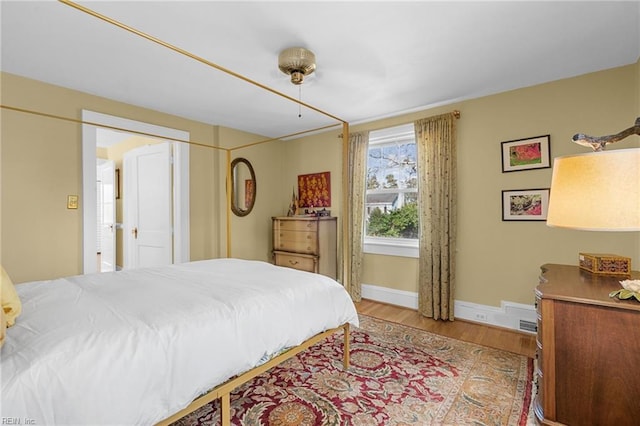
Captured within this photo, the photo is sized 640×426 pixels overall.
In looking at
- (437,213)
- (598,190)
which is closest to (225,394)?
(598,190)

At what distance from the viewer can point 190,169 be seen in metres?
3.81

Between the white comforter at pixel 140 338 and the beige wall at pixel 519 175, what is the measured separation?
2.00 metres

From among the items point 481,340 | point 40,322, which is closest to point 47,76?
point 40,322

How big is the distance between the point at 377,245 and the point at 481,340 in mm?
1594

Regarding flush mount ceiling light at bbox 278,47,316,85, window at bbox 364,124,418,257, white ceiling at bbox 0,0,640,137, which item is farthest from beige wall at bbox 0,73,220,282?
window at bbox 364,124,418,257

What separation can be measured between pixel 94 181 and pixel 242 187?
5.92ft

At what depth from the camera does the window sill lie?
3654 mm

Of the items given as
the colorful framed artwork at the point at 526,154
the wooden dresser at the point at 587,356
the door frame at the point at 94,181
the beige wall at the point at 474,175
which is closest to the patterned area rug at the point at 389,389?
the wooden dresser at the point at 587,356

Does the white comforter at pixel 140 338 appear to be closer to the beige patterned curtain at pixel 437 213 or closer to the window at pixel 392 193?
the beige patterned curtain at pixel 437 213

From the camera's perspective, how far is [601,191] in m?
1.29

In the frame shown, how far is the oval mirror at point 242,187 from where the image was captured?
4258mm

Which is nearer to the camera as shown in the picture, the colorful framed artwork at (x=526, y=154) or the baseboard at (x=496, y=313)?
the colorful framed artwork at (x=526, y=154)

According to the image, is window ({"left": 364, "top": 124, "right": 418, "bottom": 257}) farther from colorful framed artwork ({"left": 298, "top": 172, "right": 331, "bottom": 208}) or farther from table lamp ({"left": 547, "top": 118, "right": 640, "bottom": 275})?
table lamp ({"left": 547, "top": 118, "right": 640, "bottom": 275})

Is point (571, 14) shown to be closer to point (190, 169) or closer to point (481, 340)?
point (481, 340)
